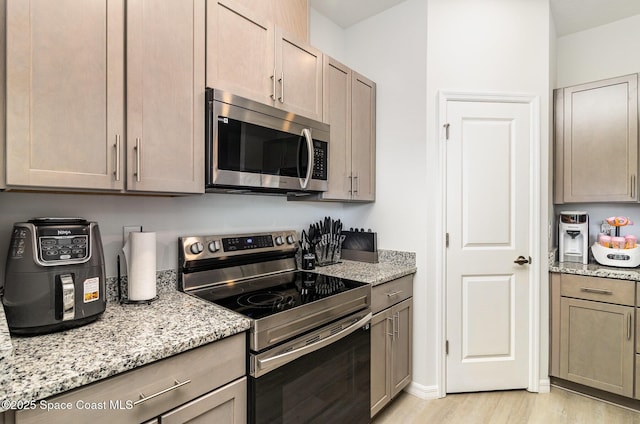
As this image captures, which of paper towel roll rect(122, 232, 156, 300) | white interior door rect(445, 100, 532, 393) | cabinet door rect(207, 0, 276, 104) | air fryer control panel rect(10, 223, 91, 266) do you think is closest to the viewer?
air fryer control panel rect(10, 223, 91, 266)

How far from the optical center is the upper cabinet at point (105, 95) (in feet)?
3.24

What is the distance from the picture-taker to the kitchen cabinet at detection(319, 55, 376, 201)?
7.13ft

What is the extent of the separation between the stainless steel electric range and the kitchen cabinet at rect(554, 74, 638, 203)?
198 cm

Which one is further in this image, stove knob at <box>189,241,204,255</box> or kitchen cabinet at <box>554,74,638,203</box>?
kitchen cabinet at <box>554,74,638,203</box>

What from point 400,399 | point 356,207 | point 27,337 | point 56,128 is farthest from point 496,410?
point 56,128

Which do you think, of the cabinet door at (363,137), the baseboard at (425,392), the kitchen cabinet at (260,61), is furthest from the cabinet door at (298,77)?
the baseboard at (425,392)

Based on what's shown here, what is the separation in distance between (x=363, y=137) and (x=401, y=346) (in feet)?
4.93

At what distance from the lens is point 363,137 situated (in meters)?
2.48

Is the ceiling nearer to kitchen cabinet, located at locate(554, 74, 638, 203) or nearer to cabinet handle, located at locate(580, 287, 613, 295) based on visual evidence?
kitchen cabinet, located at locate(554, 74, 638, 203)

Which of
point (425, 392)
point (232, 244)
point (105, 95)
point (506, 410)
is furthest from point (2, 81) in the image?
point (506, 410)

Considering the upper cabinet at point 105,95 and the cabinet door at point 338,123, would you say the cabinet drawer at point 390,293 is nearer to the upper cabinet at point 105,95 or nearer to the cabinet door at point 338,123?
the cabinet door at point 338,123

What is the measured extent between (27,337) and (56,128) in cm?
65

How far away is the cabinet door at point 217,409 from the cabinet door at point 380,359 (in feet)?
3.06

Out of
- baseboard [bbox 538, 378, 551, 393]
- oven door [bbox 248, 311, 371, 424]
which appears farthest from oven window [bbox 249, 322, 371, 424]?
baseboard [bbox 538, 378, 551, 393]
